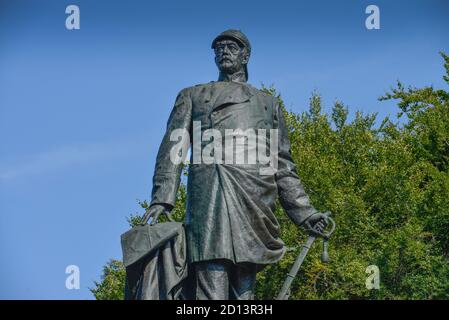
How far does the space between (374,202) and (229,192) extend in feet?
60.6

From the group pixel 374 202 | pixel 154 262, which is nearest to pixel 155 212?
pixel 154 262

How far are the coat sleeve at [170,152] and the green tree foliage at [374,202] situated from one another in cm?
1169

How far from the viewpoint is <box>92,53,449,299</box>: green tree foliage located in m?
25.8

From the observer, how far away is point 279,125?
12.6m

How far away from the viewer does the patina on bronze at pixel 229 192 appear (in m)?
11.5

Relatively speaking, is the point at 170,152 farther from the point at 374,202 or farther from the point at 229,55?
the point at 374,202

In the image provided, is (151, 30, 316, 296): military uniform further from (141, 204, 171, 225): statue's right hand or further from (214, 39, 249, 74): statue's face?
(214, 39, 249, 74): statue's face

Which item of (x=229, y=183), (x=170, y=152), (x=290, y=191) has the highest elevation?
(x=170, y=152)

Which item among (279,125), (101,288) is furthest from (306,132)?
(279,125)

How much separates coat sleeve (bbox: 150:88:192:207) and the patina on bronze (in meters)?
0.01

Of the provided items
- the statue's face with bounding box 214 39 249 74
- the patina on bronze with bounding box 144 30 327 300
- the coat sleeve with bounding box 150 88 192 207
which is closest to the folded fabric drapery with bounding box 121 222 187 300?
the patina on bronze with bounding box 144 30 327 300

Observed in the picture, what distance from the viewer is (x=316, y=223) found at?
1219 centimetres

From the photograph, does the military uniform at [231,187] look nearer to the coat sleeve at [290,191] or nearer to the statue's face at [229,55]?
the coat sleeve at [290,191]
